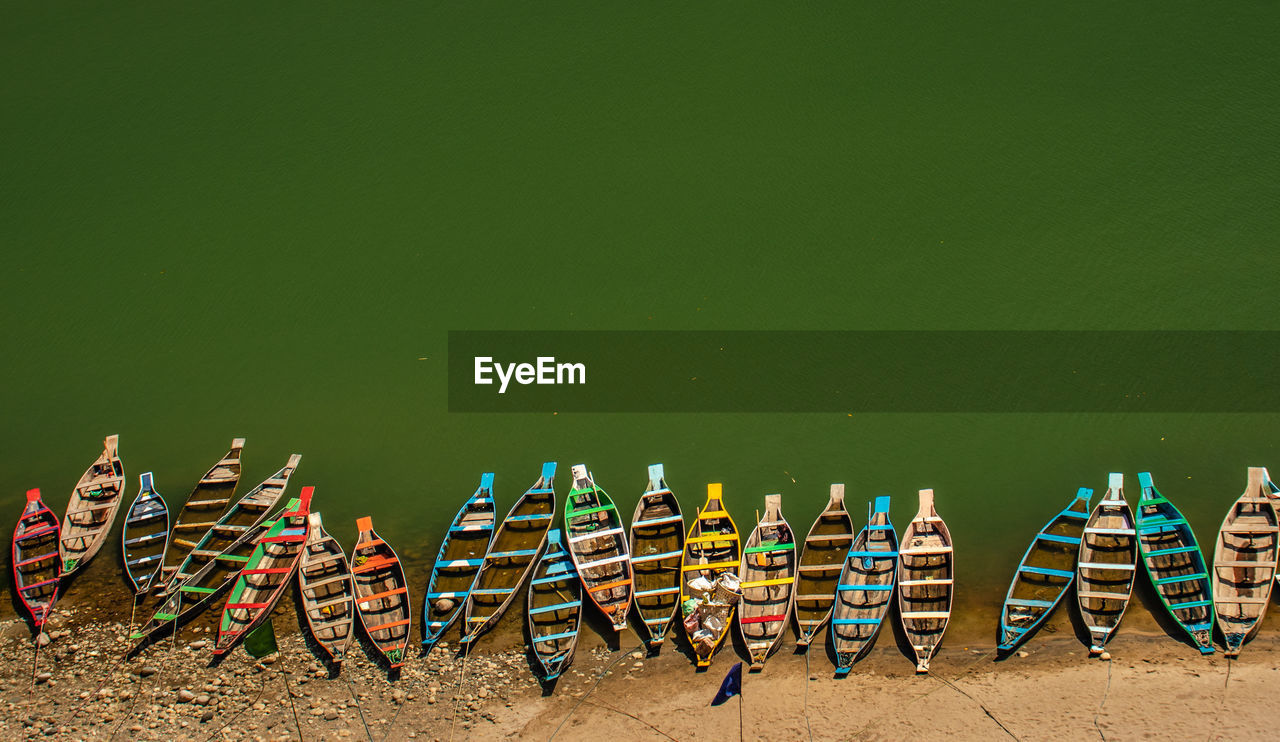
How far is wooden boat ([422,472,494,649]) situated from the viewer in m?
Result: 14.8

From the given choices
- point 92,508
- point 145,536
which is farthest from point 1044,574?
point 92,508

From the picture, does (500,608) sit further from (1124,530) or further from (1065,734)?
(1124,530)

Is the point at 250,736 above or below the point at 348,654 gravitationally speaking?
below

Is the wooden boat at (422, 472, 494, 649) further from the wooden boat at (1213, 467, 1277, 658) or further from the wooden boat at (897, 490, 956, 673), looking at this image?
the wooden boat at (1213, 467, 1277, 658)

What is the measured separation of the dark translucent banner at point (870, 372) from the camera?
56.7 feet

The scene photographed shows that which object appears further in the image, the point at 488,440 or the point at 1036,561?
the point at 488,440

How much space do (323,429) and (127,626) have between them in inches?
190

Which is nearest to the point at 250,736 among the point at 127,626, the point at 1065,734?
the point at 127,626

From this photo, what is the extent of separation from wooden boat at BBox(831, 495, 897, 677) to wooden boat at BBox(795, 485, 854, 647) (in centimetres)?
18

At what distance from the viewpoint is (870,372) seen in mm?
17953

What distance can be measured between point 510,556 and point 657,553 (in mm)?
2545

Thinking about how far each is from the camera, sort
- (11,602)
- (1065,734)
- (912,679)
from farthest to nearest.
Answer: (11,602)
(912,679)
(1065,734)

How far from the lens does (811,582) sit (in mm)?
14953

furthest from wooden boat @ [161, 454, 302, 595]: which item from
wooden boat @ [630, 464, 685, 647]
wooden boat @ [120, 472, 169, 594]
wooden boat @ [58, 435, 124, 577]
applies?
wooden boat @ [630, 464, 685, 647]
